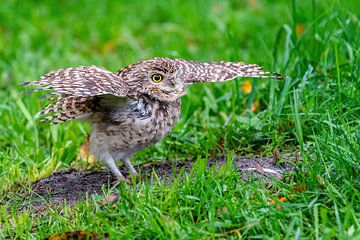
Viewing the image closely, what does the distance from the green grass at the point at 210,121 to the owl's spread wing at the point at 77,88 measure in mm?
709

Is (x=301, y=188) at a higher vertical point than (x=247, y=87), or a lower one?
higher

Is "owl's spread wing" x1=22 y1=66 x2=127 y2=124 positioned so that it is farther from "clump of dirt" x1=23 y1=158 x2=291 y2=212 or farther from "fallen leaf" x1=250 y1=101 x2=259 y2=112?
"fallen leaf" x1=250 y1=101 x2=259 y2=112

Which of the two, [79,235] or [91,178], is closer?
[79,235]

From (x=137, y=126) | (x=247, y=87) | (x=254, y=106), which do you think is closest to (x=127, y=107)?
(x=137, y=126)

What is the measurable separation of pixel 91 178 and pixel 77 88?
117 cm

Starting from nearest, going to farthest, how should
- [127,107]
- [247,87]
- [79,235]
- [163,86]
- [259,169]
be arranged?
[79,235] → [259,169] → [127,107] → [163,86] → [247,87]

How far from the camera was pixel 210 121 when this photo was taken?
7199 mm

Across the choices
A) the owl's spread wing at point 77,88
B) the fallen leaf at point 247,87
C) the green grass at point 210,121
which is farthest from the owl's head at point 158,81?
the fallen leaf at point 247,87

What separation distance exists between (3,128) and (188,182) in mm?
2822

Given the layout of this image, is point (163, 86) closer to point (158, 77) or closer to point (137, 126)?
point (158, 77)

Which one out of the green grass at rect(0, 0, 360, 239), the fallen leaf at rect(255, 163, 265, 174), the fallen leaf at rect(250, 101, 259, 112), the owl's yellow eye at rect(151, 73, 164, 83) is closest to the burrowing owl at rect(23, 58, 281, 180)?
the owl's yellow eye at rect(151, 73, 164, 83)

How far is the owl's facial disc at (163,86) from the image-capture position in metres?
6.04

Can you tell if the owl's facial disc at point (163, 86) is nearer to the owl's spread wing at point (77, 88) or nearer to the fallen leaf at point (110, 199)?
the owl's spread wing at point (77, 88)

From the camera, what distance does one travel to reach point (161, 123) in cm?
599
